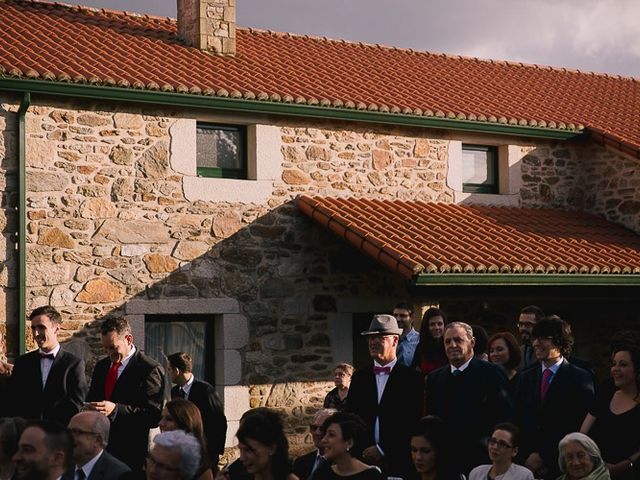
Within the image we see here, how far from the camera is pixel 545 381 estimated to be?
26.3 feet

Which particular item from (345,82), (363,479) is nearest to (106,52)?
(345,82)

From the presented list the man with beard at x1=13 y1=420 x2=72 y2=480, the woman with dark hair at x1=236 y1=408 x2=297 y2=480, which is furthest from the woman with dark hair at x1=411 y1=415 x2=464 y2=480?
the man with beard at x1=13 y1=420 x2=72 y2=480

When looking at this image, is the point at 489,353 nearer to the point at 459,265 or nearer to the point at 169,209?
the point at 459,265

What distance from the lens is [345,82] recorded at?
14906 millimetres

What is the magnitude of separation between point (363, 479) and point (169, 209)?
262 inches

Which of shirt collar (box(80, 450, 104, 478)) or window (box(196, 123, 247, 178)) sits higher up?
window (box(196, 123, 247, 178))

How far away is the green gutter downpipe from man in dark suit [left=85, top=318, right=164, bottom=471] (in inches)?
131

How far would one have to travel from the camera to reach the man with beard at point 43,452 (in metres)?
5.54

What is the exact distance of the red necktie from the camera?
8445 mm

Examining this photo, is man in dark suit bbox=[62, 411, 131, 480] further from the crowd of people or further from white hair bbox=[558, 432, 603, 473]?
white hair bbox=[558, 432, 603, 473]

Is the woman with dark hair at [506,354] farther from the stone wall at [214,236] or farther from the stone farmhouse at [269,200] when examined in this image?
the stone wall at [214,236]

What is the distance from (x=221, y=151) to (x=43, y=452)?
8.02 m

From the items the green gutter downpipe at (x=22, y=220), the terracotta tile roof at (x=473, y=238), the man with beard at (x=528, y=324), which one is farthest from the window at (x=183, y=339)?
the man with beard at (x=528, y=324)

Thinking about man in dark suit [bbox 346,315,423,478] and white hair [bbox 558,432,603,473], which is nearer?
white hair [bbox 558,432,603,473]
